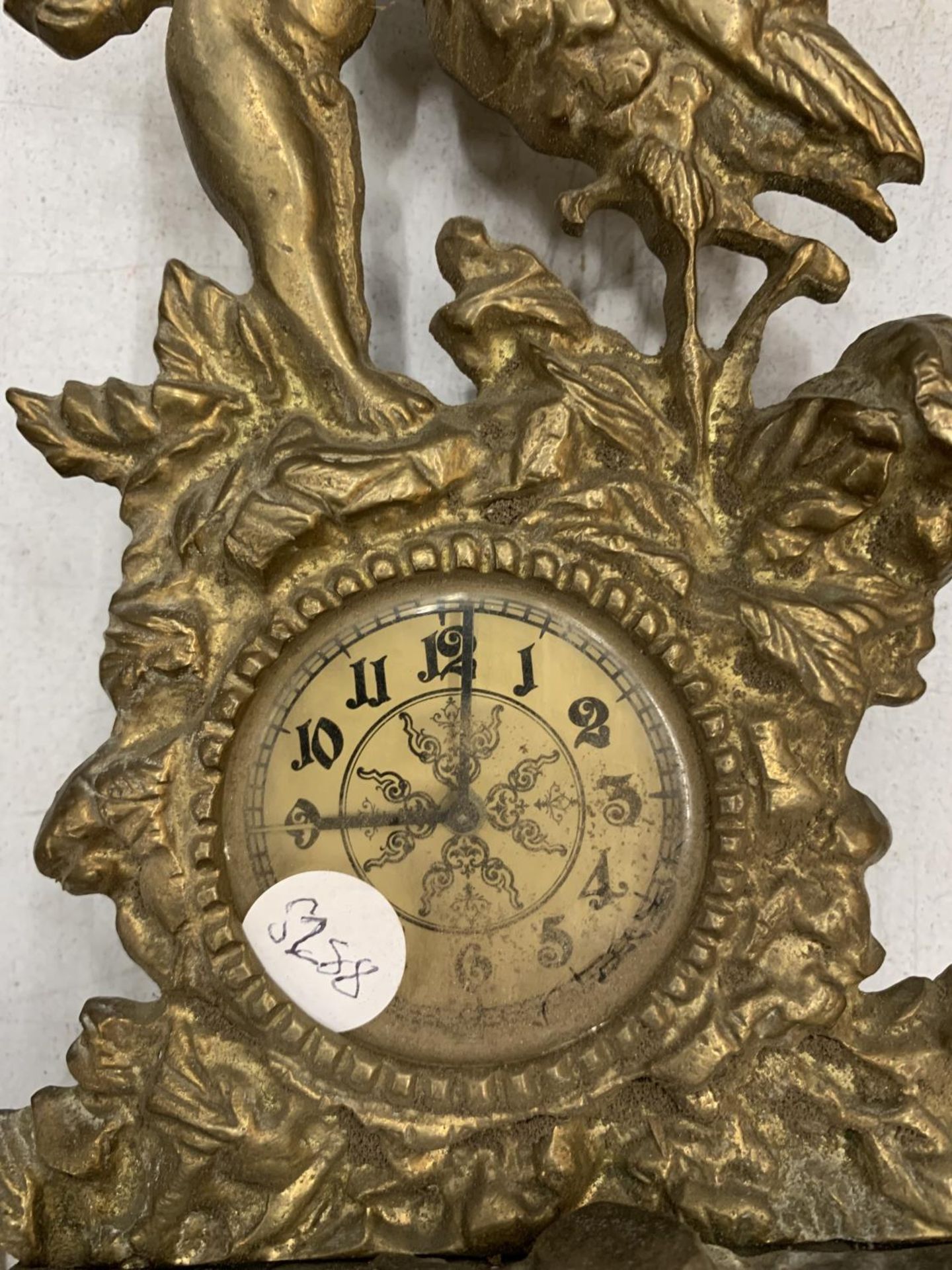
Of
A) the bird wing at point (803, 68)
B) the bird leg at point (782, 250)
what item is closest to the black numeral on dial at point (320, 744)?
the bird leg at point (782, 250)

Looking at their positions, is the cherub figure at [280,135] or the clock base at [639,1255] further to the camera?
the cherub figure at [280,135]

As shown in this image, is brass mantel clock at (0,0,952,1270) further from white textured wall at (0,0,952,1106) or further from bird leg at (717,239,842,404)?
white textured wall at (0,0,952,1106)

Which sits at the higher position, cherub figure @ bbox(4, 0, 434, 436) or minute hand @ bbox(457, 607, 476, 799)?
cherub figure @ bbox(4, 0, 434, 436)

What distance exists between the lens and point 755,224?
28.6 inches

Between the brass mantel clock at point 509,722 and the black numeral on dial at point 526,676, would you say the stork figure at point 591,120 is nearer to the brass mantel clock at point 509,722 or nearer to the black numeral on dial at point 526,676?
the brass mantel clock at point 509,722

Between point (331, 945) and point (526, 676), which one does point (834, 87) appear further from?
point (331, 945)

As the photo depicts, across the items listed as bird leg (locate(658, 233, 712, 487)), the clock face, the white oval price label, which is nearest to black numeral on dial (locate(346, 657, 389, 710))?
the clock face

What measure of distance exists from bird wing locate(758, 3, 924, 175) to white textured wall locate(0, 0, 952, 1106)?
0.16 meters

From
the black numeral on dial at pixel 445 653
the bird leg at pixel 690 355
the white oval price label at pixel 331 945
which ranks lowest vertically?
the white oval price label at pixel 331 945

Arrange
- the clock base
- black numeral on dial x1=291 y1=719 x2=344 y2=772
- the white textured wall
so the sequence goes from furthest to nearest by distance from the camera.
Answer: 1. the white textured wall
2. black numeral on dial x1=291 y1=719 x2=344 y2=772
3. the clock base

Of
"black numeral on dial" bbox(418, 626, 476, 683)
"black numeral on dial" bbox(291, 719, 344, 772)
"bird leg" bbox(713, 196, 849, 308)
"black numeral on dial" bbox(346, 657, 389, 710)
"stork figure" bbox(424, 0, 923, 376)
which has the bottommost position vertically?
"black numeral on dial" bbox(291, 719, 344, 772)

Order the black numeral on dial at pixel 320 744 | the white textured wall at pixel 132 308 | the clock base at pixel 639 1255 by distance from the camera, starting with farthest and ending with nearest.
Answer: the white textured wall at pixel 132 308, the black numeral on dial at pixel 320 744, the clock base at pixel 639 1255

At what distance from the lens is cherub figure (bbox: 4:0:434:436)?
712 mm

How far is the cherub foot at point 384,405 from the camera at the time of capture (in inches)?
27.7
